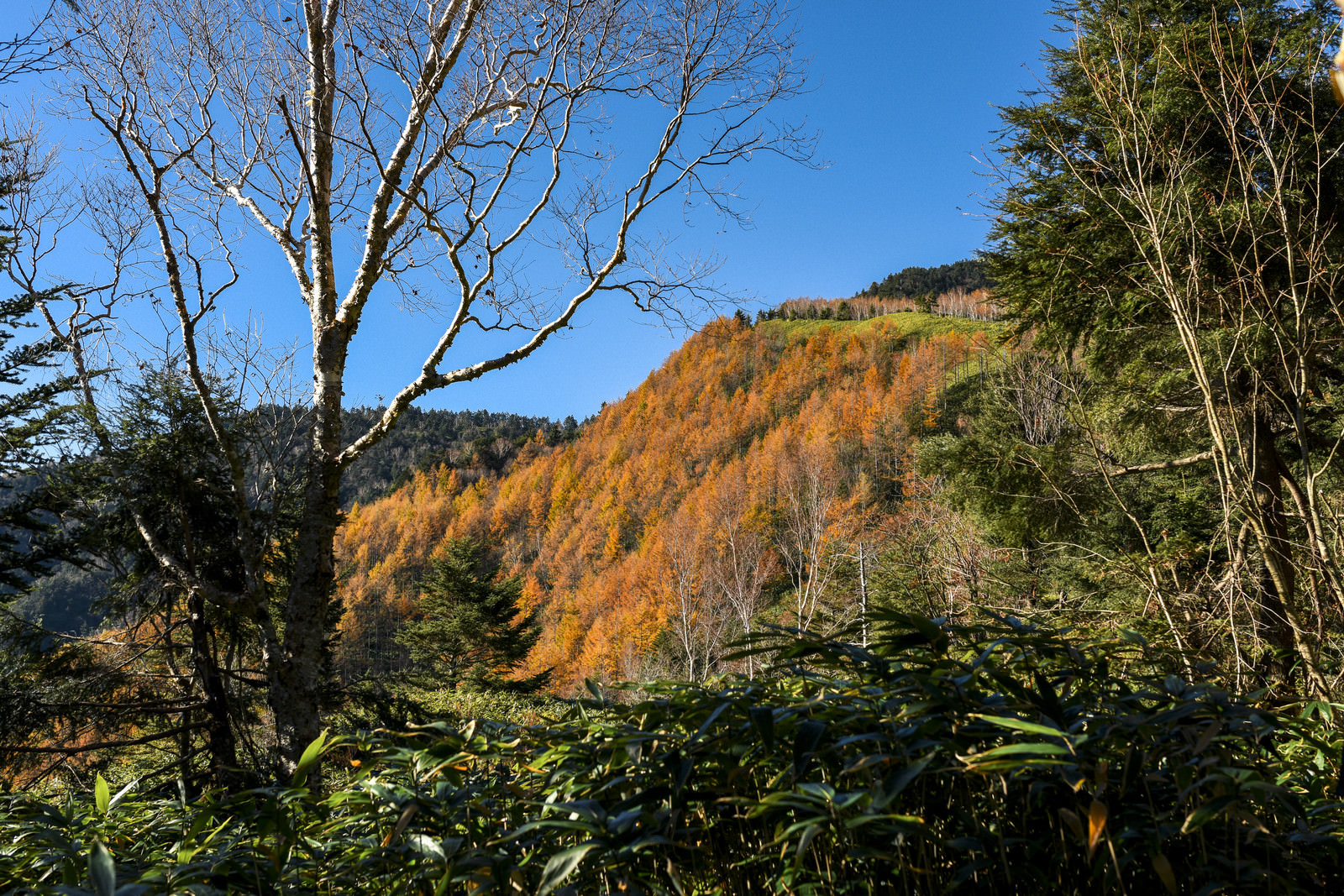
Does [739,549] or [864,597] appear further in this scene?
[739,549]

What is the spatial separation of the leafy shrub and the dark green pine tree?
2103 cm

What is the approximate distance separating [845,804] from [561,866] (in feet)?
1.03

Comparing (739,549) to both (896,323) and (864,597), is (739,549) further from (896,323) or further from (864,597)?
(896,323)

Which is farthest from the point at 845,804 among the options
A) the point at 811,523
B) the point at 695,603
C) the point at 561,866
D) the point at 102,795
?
the point at 695,603

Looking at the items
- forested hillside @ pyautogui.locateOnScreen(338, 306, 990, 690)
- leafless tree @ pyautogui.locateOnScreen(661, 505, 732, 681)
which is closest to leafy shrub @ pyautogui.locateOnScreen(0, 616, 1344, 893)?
forested hillside @ pyautogui.locateOnScreen(338, 306, 990, 690)

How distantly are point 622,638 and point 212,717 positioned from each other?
2960 centimetres

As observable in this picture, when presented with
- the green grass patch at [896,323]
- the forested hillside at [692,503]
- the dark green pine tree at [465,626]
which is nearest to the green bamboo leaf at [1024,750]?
the forested hillside at [692,503]

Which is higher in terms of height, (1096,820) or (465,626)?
(1096,820)

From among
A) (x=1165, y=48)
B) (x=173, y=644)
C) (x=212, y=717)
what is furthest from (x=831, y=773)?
(x=212, y=717)

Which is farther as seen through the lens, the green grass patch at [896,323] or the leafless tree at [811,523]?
the green grass patch at [896,323]

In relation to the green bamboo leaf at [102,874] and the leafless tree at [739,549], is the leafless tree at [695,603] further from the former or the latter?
the green bamboo leaf at [102,874]

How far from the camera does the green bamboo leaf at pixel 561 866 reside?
0.72 m

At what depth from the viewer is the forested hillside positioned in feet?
85.6

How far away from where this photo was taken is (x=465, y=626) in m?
21.1
